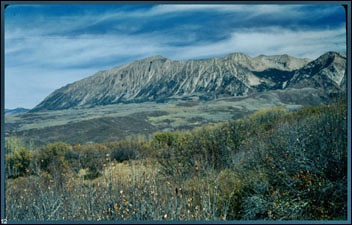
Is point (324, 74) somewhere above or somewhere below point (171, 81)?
below

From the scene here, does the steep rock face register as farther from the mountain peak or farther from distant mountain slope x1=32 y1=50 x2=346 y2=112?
the mountain peak

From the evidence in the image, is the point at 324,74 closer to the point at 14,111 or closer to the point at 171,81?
the point at 171,81

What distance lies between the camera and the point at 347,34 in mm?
5070

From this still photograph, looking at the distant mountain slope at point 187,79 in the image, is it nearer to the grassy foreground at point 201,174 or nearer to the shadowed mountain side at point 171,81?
the shadowed mountain side at point 171,81

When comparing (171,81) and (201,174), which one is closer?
(201,174)

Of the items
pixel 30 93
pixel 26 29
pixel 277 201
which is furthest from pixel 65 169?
pixel 277 201

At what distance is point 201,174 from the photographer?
604 cm

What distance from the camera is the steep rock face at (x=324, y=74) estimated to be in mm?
5707

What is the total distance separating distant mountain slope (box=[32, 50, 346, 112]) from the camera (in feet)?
19.7

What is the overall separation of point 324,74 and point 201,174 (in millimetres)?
1971

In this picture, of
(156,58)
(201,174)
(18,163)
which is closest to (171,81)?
(156,58)

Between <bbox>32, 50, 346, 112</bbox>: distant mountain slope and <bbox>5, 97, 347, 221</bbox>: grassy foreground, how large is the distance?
425 mm

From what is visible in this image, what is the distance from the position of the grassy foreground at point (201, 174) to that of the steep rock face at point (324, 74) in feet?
1.00

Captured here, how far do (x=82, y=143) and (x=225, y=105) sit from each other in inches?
75.7
